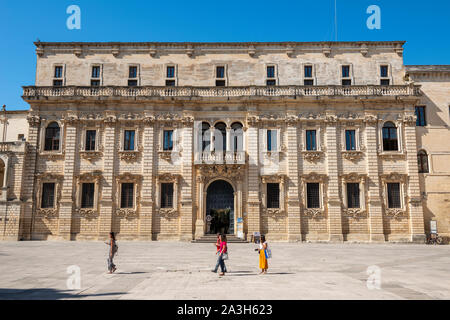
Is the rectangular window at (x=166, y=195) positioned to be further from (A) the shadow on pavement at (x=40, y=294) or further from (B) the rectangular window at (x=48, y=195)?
(A) the shadow on pavement at (x=40, y=294)

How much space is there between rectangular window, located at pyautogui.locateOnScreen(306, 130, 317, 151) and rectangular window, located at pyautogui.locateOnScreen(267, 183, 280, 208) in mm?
4402

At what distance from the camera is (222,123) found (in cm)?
3241

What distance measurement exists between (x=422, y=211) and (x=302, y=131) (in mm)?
12142

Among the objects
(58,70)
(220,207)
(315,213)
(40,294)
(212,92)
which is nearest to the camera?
(40,294)

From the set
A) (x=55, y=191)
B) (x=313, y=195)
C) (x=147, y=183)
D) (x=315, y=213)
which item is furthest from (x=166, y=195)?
(x=315, y=213)

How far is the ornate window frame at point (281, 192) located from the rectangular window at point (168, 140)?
28.3 feet

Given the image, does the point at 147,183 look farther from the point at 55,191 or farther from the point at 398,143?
the point at 398,143

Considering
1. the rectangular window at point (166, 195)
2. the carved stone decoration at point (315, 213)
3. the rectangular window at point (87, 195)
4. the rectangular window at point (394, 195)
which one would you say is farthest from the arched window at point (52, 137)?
the rectangular window at point (394, 195)

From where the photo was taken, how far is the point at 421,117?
33.1 m

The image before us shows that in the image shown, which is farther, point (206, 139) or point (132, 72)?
point (132, 72)

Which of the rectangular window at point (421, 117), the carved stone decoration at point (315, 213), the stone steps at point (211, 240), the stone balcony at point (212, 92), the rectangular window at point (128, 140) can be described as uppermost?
the stone balcony at point (212, 92)

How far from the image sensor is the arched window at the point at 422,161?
32375 millimetres

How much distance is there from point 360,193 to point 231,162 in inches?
452

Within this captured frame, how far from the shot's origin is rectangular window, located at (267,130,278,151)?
3167 cm
